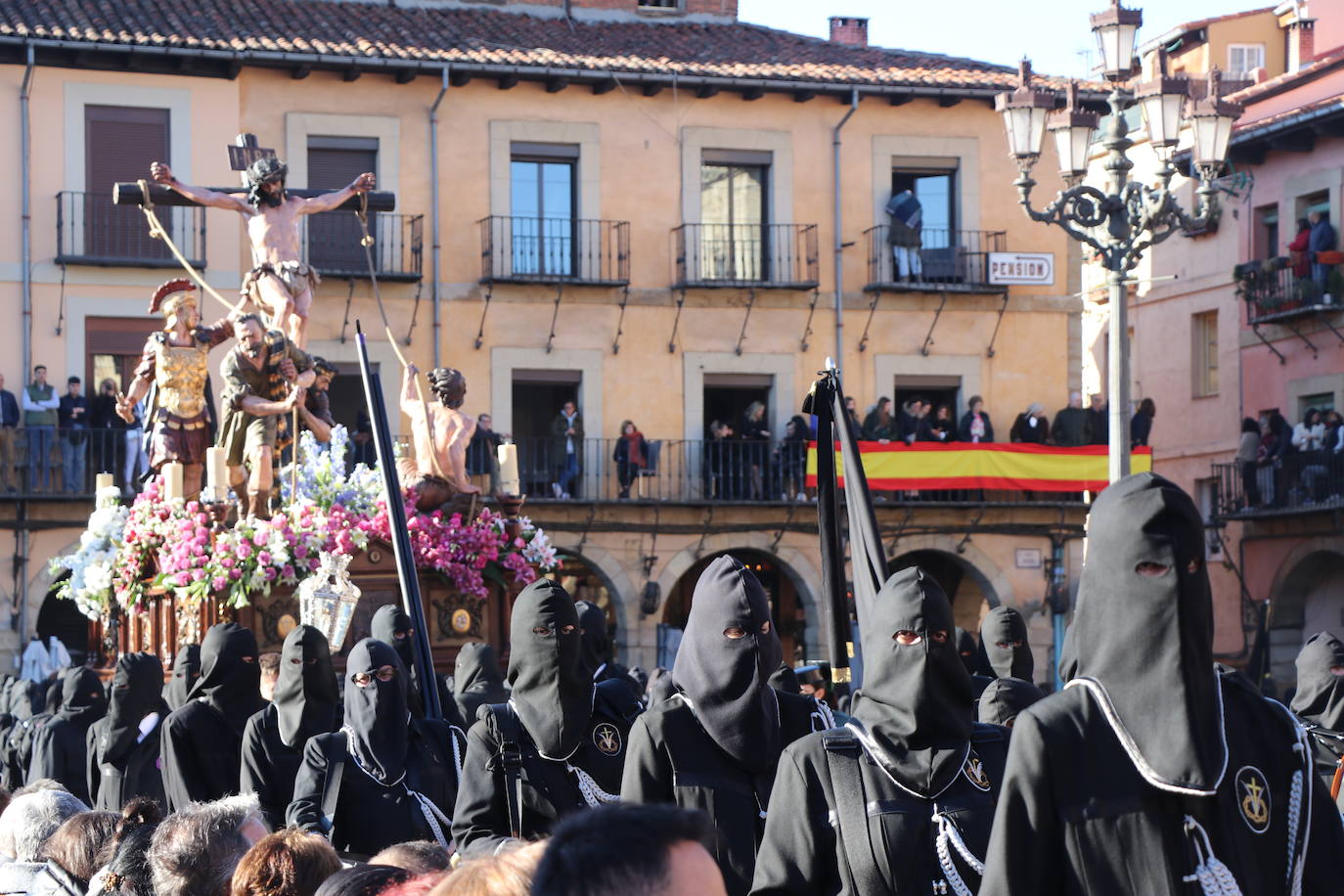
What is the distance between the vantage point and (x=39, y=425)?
2988 cm

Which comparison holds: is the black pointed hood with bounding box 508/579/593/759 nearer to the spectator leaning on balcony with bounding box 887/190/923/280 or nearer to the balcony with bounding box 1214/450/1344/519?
the spectator leaning on balcony with bounding box 887/190/923/280

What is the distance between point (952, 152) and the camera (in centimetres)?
3494

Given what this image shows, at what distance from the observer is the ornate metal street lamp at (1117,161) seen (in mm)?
15680

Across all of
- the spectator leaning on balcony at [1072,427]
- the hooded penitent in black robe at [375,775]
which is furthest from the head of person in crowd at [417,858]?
the spectator leaning on balcony at [1072,427]

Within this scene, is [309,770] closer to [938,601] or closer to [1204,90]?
[938,601]

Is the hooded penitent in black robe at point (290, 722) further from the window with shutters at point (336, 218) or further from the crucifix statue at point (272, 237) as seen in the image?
the window with shutters at point (336, 218)

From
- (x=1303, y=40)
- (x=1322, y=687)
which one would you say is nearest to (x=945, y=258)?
(x=1303, y=40)

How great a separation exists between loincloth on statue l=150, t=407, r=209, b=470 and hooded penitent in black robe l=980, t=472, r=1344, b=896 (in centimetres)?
1211

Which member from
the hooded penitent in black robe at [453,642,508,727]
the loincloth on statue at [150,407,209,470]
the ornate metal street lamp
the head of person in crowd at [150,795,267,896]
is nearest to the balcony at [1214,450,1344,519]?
the ornate metal street lamp

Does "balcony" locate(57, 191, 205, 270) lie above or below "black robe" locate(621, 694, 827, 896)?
above

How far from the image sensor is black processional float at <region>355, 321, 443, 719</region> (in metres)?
9.14

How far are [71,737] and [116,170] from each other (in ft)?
68.3

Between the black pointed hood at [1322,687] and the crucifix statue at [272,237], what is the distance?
7.79 metres

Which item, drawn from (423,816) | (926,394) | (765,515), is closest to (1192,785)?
(423,816)
